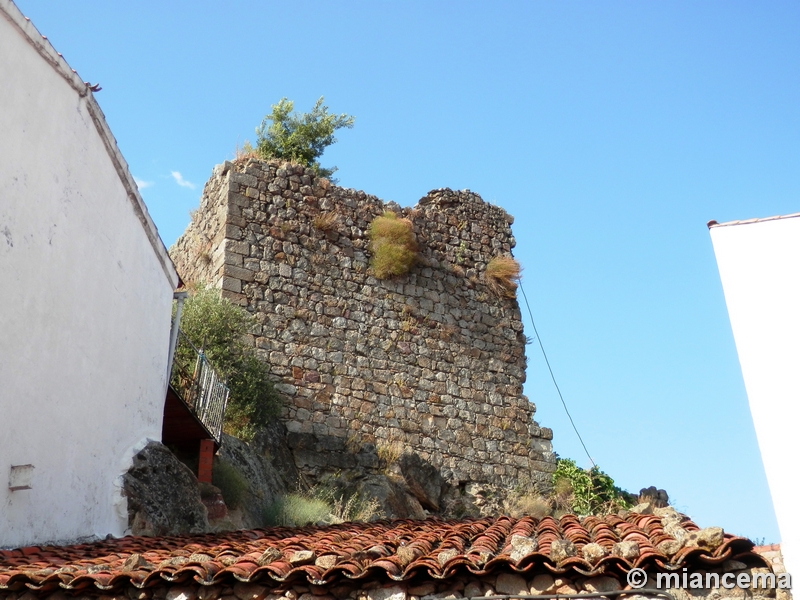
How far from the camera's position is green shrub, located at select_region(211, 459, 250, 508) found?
10.8 meters

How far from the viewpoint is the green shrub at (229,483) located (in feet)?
35.5

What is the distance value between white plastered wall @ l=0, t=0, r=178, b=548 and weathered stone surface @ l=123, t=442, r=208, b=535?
125mm

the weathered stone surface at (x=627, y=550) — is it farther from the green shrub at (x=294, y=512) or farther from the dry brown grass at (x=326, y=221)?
the dry brown grass at (x=326, y=221)

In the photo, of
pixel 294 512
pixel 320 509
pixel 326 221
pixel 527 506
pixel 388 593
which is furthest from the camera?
pixel 326 221

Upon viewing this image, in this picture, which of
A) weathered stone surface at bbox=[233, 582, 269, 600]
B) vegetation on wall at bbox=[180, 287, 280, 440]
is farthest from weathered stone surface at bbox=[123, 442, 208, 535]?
weathered stone surface at bbox=[233, 582, 269, 600]

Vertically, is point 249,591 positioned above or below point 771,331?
below

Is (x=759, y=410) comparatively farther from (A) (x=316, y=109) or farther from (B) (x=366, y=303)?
(A) (x=316, y=109)

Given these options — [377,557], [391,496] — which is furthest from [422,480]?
[377,557]

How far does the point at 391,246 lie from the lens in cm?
1584

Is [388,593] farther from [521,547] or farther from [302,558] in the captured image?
[521,547]

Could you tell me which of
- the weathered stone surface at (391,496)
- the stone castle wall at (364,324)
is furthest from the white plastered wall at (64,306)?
the stone castle wall at (364,324)

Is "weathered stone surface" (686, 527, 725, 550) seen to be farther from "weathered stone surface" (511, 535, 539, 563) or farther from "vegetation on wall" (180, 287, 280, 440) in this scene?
"vegetation on wall" (180, 287, 280, 440)

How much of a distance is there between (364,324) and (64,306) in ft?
24.6

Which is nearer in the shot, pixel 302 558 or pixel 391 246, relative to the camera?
pixel 302 558
